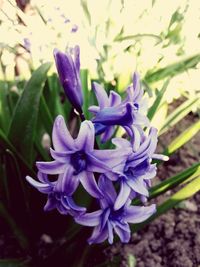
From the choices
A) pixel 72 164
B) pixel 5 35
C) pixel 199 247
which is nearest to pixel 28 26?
pixel 5 35

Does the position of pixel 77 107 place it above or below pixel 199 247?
above

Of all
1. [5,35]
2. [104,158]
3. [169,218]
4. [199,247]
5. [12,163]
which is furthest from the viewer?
[169,218]

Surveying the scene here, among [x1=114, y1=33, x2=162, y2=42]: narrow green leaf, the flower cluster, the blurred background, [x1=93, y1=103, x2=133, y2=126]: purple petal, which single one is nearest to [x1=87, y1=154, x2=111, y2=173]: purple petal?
the flower cluster

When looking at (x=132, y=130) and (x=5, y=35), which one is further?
(x=5, y=35)

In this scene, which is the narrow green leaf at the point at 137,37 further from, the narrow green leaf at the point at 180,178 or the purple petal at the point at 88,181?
the purple petal at the point at 88,181

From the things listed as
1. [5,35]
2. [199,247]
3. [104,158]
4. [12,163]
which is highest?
[5,35]

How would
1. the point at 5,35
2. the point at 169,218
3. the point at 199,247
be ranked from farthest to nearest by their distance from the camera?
the point at 169,218 < the point at 199,247 < the point at 5,35

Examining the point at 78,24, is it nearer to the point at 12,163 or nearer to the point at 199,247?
the point at 12,163

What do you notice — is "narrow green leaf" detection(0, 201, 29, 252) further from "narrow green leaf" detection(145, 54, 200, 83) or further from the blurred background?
"narrow green leaf" detection(145, 54, 200, 83)
